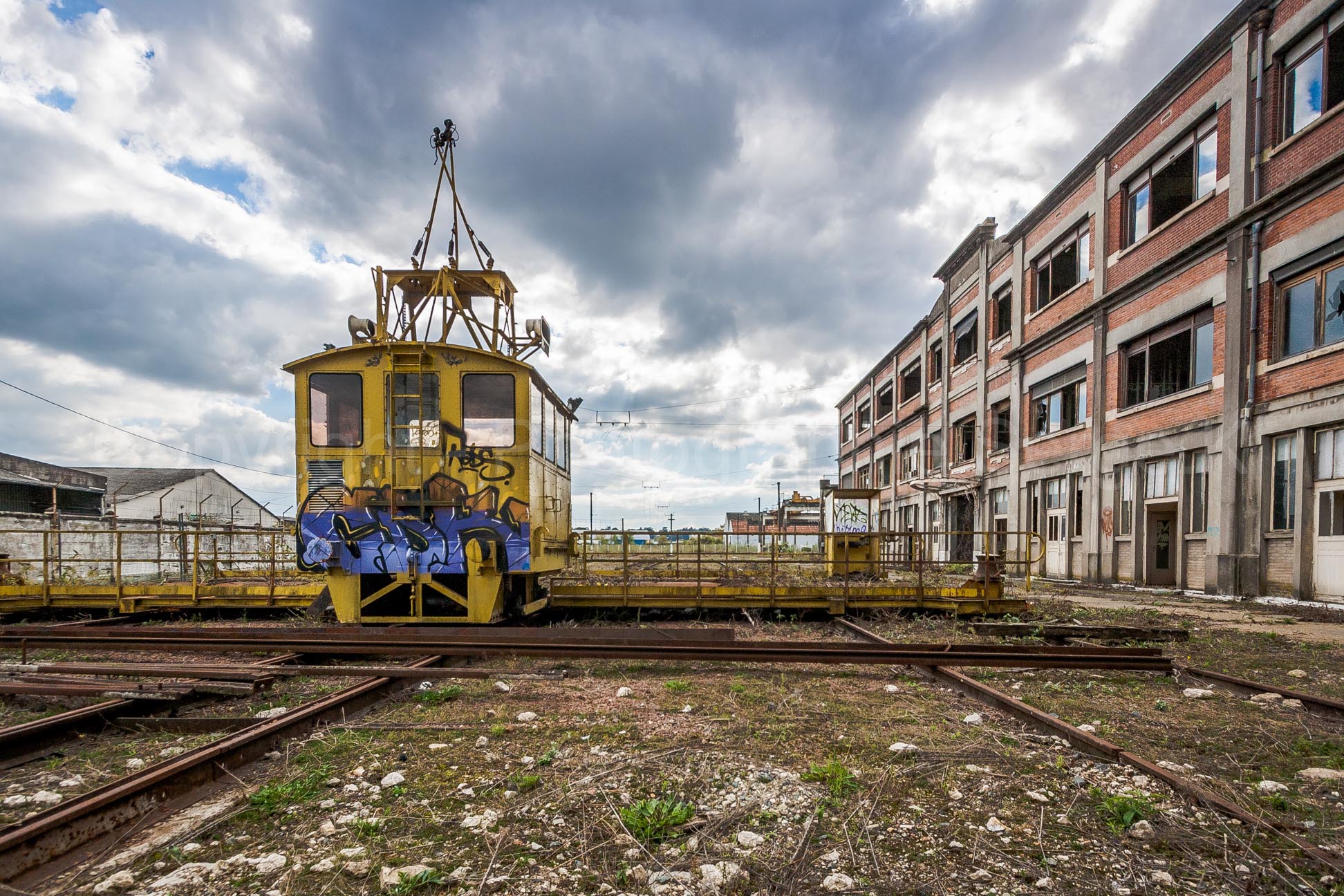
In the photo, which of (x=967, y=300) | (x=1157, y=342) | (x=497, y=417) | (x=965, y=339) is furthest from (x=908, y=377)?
(x=497, y=417)

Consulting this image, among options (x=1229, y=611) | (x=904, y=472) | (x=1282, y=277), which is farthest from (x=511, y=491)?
(x=904, y=472)

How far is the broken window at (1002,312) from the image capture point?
80.5 feet

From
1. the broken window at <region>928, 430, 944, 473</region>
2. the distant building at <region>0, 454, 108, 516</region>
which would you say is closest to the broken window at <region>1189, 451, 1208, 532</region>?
the broken window at <region>928, 430, 944, 473</region>

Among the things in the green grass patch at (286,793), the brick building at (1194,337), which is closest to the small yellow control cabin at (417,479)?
the green grass patch at (286,793)

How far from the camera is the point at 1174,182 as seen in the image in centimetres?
1664

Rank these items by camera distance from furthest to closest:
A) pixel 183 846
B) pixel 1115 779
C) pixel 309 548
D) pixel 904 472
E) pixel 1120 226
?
pixel 904 472, pixel 1120 226, pixel 309 548, pixel 1115 779, pixel 183 846

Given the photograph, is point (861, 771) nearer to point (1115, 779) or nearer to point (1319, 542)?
point (1115, 779)

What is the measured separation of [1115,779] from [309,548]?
26.6ft

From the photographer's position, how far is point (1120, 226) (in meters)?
18.0

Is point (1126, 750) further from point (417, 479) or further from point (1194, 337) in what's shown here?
point (1194, 337)

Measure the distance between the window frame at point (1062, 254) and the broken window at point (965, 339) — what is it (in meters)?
3.96

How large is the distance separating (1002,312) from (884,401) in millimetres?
14490

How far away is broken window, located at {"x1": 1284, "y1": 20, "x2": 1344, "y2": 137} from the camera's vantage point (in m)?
12.1

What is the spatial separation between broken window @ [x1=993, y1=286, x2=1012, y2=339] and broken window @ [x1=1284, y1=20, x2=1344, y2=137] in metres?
11.1
